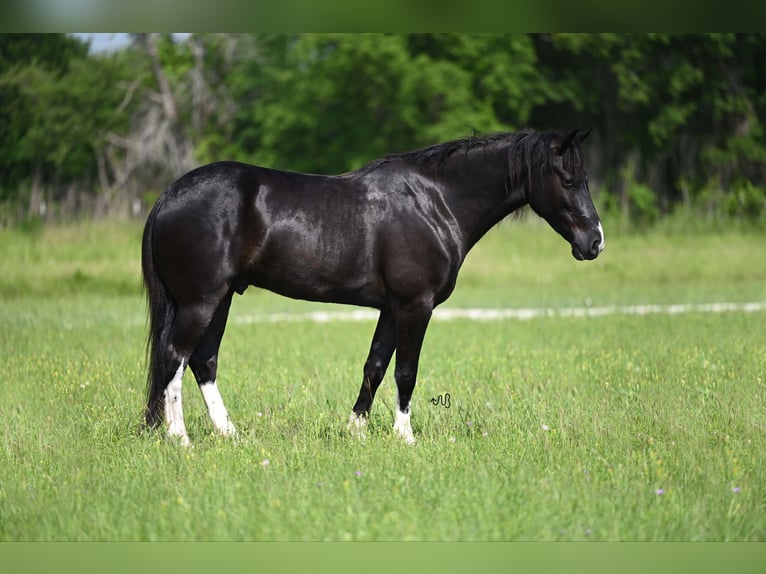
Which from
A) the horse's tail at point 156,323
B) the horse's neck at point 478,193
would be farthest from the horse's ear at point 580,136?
the horse's tail at point 156,323

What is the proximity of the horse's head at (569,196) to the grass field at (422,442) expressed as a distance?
1465 millimetres

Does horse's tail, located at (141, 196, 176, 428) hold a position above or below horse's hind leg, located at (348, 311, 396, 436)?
above

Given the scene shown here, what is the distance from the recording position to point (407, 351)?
7277 mm

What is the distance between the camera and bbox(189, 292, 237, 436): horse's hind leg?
24.4 ft

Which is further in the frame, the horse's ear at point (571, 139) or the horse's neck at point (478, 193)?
the horse's neck at point (478, 193)

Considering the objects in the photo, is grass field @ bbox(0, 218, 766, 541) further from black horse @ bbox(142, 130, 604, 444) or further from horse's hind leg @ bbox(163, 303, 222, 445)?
black horse @ bbox(142, 130, 604, 444)

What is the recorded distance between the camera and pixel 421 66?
104ft

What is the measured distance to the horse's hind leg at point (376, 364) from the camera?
24.4 feet

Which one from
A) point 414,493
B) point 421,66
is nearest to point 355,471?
point 414,493

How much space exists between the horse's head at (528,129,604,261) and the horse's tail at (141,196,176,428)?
285 centimetres

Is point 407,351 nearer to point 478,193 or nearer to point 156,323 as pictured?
point 478,193

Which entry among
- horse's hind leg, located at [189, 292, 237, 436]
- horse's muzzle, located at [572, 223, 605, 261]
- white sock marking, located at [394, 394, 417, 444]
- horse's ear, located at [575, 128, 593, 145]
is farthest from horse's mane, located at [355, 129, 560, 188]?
white sock marking, located at [394, 394, 417, 444]

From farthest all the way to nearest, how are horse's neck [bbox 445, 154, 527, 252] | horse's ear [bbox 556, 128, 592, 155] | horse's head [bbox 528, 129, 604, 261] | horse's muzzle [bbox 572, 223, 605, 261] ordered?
horse's neck [bbox 445, 154, 527, 252] < horse's muzzle [bbox 572, 223, 605, 261] < horse's head [bbox 528, 129, 604, 261] < horse's ear [bbox 556, 128, 592, 155]

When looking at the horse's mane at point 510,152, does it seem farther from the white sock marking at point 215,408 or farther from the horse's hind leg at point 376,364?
the white sock marking at point 215,408
